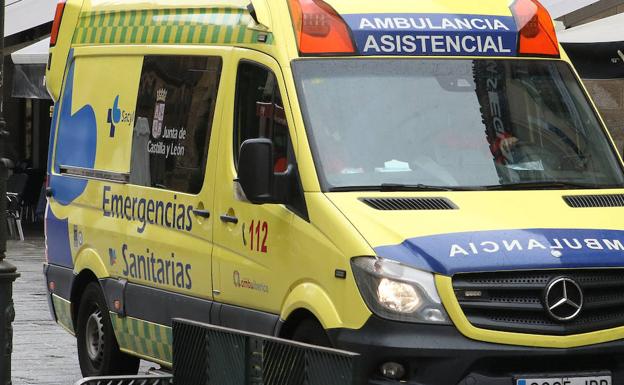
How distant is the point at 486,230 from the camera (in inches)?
285

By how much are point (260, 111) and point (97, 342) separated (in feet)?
9.23

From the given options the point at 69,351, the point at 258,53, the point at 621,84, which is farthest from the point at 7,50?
the point at 258,53

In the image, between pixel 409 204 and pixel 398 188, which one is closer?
pixel 409 204

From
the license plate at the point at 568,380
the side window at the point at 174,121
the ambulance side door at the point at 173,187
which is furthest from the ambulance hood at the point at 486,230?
the side window at the point at 174,121

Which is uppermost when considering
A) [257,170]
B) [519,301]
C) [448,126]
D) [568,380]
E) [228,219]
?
[448,126]

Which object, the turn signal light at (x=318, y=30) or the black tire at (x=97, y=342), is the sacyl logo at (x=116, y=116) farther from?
the turn signal light at (x=318, y=30)

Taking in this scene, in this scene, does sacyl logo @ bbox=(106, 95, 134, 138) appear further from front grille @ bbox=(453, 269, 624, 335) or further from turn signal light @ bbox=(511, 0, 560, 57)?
front grille @ bbox=(453, 269, 624, 335)

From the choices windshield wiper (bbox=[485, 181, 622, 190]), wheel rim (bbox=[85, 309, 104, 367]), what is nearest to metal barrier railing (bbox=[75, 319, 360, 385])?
windshield wiper (bbox=[485, 181, 622, 190])

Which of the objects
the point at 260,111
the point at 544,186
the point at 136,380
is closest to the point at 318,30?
the point at 260,111

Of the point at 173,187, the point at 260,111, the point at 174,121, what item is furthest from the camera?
the point at 174,121

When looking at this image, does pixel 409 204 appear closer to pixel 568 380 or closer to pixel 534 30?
pixel 568 380

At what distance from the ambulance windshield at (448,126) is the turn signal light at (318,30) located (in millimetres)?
72

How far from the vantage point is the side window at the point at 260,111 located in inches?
315

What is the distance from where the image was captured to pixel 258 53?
27.2 ft
